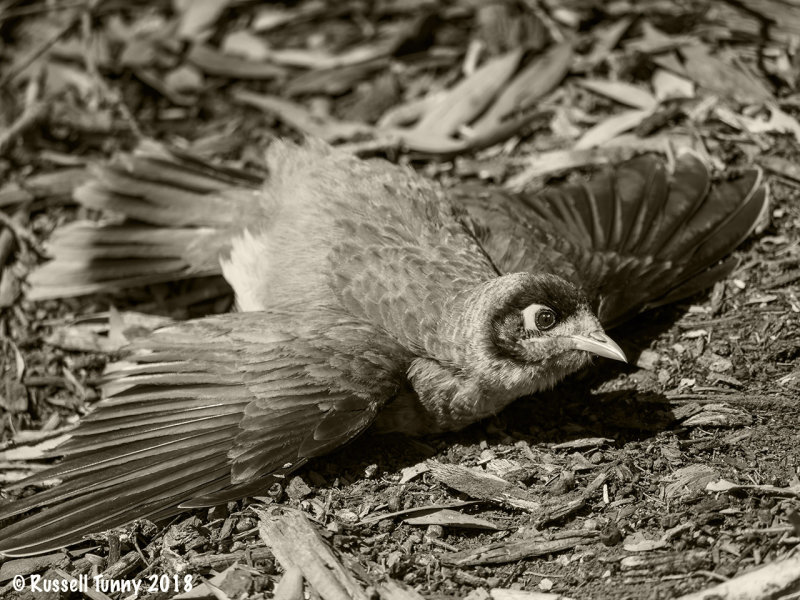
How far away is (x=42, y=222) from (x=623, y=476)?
4.61 m

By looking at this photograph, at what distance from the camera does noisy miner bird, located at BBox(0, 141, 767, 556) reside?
5188mm

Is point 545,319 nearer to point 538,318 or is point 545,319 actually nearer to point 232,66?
point 538,318

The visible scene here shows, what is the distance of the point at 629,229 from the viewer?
647 centimetres

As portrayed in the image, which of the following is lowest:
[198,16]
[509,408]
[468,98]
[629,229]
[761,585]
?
[509,408]

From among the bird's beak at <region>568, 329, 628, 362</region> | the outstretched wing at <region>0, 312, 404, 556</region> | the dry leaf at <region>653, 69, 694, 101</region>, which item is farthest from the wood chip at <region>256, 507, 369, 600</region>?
the dry leaf at <region>653, 69, 694, 101</region>

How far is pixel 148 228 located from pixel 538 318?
2957 mm

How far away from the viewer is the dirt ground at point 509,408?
4797 millimetres

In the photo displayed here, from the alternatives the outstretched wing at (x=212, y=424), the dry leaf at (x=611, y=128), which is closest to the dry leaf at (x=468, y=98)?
the dry leaf at (x=611, y=128)

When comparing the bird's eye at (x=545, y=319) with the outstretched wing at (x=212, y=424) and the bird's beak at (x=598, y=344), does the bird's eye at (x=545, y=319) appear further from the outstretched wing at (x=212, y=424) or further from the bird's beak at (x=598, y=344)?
the outstretched wing at (x=212, y=424)

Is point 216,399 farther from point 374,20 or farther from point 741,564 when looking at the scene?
point 374,20

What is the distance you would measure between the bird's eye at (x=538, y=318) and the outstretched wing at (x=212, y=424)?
715 mm

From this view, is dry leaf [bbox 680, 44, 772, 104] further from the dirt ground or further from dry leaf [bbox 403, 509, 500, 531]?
dry leaf [bbox 403, 509, 500, 531]

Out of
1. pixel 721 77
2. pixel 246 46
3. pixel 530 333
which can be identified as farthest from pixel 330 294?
pixel 246 46

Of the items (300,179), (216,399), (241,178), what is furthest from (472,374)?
(241,178)
